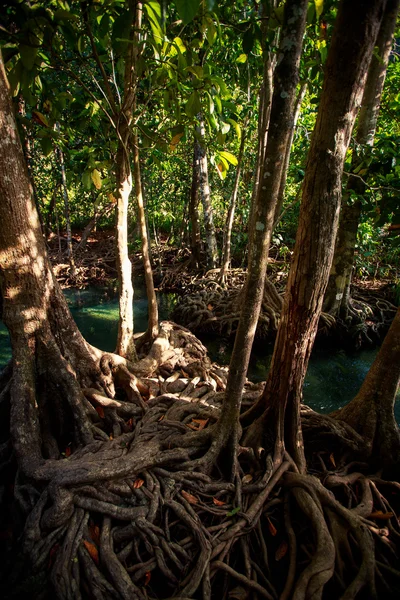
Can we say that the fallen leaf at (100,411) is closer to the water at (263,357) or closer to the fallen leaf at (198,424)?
the fallen leaf at (198,424)

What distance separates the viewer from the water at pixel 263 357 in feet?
18.7

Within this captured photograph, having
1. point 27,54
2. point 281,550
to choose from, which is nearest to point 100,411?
point 281,550

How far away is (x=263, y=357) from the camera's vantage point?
696 centimetres

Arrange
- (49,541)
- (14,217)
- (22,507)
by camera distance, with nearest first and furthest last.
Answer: (49,541) < (22,507) < (14,217)

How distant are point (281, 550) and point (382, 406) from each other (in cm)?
162

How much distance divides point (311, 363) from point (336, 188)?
509cm

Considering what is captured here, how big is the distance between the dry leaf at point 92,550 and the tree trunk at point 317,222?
154 centimetres

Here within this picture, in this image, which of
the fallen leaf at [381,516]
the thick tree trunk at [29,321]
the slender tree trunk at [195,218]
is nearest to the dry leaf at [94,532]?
the thick tree trunk at [29,321]

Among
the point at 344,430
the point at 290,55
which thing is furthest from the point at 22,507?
the point at 290,55

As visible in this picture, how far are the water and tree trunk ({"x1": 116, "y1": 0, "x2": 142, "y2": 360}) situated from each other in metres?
2.74

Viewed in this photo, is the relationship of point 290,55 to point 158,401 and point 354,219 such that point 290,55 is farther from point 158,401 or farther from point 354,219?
point 354,219

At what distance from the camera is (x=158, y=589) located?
2277mm

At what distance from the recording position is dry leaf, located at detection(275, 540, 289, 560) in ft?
8.38

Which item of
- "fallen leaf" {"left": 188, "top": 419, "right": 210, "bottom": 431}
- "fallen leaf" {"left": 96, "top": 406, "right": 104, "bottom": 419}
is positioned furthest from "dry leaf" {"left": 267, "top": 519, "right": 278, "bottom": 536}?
"fallen leaf" {"left": 96, "top": 406, "right": 104, "bottom": 419}
